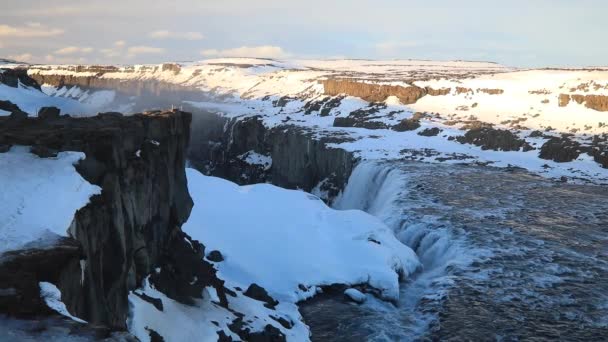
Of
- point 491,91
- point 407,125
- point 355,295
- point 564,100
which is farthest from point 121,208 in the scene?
point 491,91

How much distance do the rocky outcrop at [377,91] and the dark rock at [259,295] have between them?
5939 cm

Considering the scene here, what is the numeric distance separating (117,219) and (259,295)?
907 cm

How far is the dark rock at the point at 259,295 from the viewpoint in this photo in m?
20.5

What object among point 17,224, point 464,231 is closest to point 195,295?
point 17,224

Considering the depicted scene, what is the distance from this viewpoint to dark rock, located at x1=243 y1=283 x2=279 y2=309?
20547mm

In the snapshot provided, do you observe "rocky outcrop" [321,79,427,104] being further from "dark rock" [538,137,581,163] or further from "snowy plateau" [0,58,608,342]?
"dark rock" [538,137,581,163]

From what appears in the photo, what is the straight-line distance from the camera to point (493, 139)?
5091cm

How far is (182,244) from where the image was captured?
62.8 ft

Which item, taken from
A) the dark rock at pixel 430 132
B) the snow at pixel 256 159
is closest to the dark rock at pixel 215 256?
the dark rock at pixel 430 132

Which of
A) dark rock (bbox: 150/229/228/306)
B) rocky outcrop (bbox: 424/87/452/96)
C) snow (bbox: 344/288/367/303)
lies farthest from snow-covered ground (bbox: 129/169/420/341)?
rocky outcrop (bbox: 424/87/452/96)

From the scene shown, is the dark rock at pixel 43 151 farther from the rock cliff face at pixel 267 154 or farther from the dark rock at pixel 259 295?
the rock cliff face at pixel 267 154

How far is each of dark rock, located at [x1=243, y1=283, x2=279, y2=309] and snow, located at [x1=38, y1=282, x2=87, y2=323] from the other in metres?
12.5

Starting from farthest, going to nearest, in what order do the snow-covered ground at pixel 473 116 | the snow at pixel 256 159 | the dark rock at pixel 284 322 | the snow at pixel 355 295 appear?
1. the snow at pixel 256 159
2. the snow-covered ground at pixel 473 116
3. the snow at pixel 355 295
4. the dark rock at pixel 284 322

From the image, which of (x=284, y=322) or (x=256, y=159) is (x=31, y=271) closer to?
(x=284, y=322)
